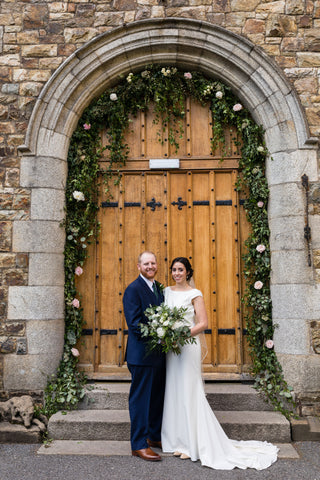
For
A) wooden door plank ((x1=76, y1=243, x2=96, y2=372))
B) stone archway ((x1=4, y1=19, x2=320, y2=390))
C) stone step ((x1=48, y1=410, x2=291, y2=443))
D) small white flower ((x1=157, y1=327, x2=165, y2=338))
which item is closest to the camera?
small white flower ((x1=157, y1=327, x2=165, y2=338))

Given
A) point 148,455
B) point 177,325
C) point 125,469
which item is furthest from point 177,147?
point 125,469

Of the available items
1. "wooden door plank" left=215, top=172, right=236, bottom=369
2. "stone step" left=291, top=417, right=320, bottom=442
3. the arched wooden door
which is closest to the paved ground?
"stone step" left=291, top=417, right=320, bottom=442

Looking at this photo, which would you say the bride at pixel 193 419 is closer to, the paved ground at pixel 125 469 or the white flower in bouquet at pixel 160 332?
the paved ground at pixel 125 469

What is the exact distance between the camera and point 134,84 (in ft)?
15.7

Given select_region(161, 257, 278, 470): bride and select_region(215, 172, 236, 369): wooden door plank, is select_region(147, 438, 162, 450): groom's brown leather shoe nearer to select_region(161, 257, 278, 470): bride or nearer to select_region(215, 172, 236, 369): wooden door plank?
select_region(161, 257, 278, 470): bride

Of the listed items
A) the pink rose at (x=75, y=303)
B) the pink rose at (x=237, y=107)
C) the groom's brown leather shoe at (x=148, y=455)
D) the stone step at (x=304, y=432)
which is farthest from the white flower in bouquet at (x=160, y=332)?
the pink rose at (x=237, y=107)

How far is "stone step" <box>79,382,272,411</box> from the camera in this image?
13.6 ft

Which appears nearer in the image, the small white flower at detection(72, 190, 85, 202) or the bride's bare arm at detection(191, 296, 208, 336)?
the bride's bare arm at detection(191, 296, 208, 336)

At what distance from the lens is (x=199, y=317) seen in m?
3.53

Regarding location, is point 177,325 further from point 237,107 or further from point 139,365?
point 237,107

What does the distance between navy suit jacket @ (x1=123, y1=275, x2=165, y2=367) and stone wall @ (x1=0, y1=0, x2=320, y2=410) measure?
1.25 m

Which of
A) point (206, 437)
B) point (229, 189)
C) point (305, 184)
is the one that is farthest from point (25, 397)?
point (305, 184)

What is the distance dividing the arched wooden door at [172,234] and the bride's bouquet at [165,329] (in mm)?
1259

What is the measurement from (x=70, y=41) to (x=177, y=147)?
1.66 metres
